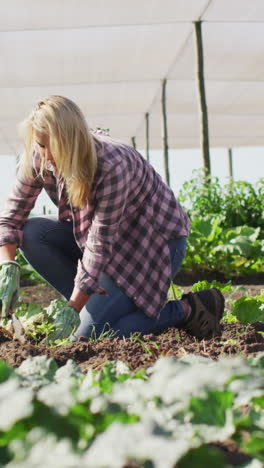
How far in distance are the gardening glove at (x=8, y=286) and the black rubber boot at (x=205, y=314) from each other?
752mm

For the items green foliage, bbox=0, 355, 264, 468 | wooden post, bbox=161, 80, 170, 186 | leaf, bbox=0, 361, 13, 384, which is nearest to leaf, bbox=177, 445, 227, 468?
green foliage, bbox=0, 355, 264, 468

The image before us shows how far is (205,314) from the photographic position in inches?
85.4

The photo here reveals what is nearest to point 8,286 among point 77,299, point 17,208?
point 77,299

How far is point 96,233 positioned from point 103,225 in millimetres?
42

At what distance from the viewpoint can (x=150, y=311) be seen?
7.16 feet

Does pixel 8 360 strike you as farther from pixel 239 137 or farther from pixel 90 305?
pixel 239 137

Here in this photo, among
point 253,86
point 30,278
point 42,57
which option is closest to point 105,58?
point 42,57

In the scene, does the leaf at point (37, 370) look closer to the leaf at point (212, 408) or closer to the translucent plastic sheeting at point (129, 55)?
the leaf at point (212, 408)

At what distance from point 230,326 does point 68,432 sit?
1692 mm

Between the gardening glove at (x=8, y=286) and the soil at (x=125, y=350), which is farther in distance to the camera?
the gardening glove at (x=8, y=286)

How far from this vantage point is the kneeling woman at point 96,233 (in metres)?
1.89

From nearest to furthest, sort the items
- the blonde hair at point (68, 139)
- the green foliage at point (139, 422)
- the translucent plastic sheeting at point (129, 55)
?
1. the green foliage at point (139, 422)
2. the blonde hair at point (68, 139)
3. the translucent plastic sheeting at point (129, 55)

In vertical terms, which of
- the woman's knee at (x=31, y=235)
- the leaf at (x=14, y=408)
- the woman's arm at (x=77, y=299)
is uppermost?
the woman's knee at (x=31, y=235)

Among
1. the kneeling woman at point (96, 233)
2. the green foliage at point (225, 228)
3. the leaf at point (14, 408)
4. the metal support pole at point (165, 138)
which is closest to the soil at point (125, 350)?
the kneeling woman at point (96, 233)
